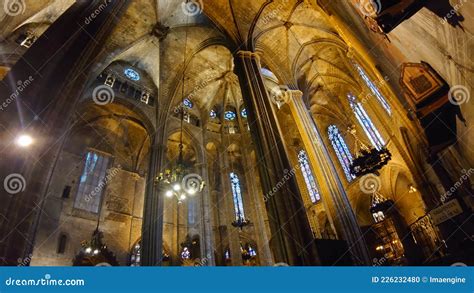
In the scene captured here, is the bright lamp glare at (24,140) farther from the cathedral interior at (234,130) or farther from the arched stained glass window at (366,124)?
the arched stained glass window at (366,124)

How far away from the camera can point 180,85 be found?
57.7ft

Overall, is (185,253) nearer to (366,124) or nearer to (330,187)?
(330,187)

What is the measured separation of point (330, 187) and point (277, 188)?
5059 millimetres

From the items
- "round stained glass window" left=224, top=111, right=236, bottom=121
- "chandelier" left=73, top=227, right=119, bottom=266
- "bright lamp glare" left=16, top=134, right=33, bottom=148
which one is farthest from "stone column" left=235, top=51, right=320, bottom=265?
"chandelier" left=73, top=227, right=119, bottom=266

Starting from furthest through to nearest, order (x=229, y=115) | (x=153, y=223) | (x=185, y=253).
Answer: (x=229, y=115)
(x=185, y=253)
(x=153, y=223)

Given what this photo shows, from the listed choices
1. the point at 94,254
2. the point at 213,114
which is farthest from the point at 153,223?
the point at 213,114

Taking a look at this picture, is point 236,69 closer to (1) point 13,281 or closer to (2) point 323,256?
(2) point 323,256

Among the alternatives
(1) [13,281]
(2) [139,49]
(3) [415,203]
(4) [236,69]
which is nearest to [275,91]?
(4) [236,69]

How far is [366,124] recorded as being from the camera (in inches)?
680

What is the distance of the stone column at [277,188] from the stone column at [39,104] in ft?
18.1

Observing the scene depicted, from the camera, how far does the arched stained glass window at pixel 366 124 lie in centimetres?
1627

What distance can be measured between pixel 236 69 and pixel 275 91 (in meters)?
8.77


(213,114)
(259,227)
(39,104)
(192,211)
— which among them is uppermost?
(213,114)

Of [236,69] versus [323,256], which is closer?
[323,256]
